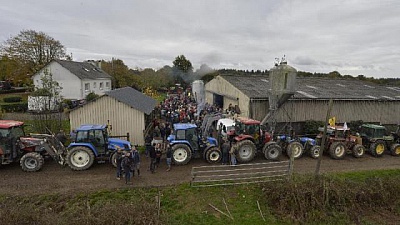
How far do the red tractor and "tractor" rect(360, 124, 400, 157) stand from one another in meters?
5.61

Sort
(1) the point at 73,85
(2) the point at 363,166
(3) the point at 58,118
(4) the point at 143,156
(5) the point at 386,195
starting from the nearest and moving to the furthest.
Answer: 1. (5) the point at 386,195
2. (2) the point at 363,166
3. (4) the point at 143,156
4. (3) the point at 58,118
5. (1) the point at 73,85

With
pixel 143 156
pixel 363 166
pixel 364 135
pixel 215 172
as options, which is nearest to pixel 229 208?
pixel 215 172

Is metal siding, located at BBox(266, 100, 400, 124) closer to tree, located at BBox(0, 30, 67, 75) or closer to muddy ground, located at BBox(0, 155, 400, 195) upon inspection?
muddy ground, located at BBox(0, 155, 400, 195)

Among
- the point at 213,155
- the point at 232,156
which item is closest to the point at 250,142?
the point at 232,156

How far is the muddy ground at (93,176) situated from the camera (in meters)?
9.23

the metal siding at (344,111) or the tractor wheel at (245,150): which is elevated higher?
the metal siding at (344,111)

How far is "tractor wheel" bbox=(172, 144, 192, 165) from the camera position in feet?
37.8

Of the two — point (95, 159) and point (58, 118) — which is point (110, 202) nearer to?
point (95, 159)

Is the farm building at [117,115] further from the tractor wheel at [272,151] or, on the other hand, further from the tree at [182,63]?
the tree at [182,63]

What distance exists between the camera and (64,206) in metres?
8.20

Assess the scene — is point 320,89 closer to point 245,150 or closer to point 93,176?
point 245,150

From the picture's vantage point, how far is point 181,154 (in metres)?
11.6

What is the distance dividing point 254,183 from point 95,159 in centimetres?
695

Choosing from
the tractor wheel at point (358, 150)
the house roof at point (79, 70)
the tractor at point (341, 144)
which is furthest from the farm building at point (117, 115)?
the house roof at point (79, 70)
